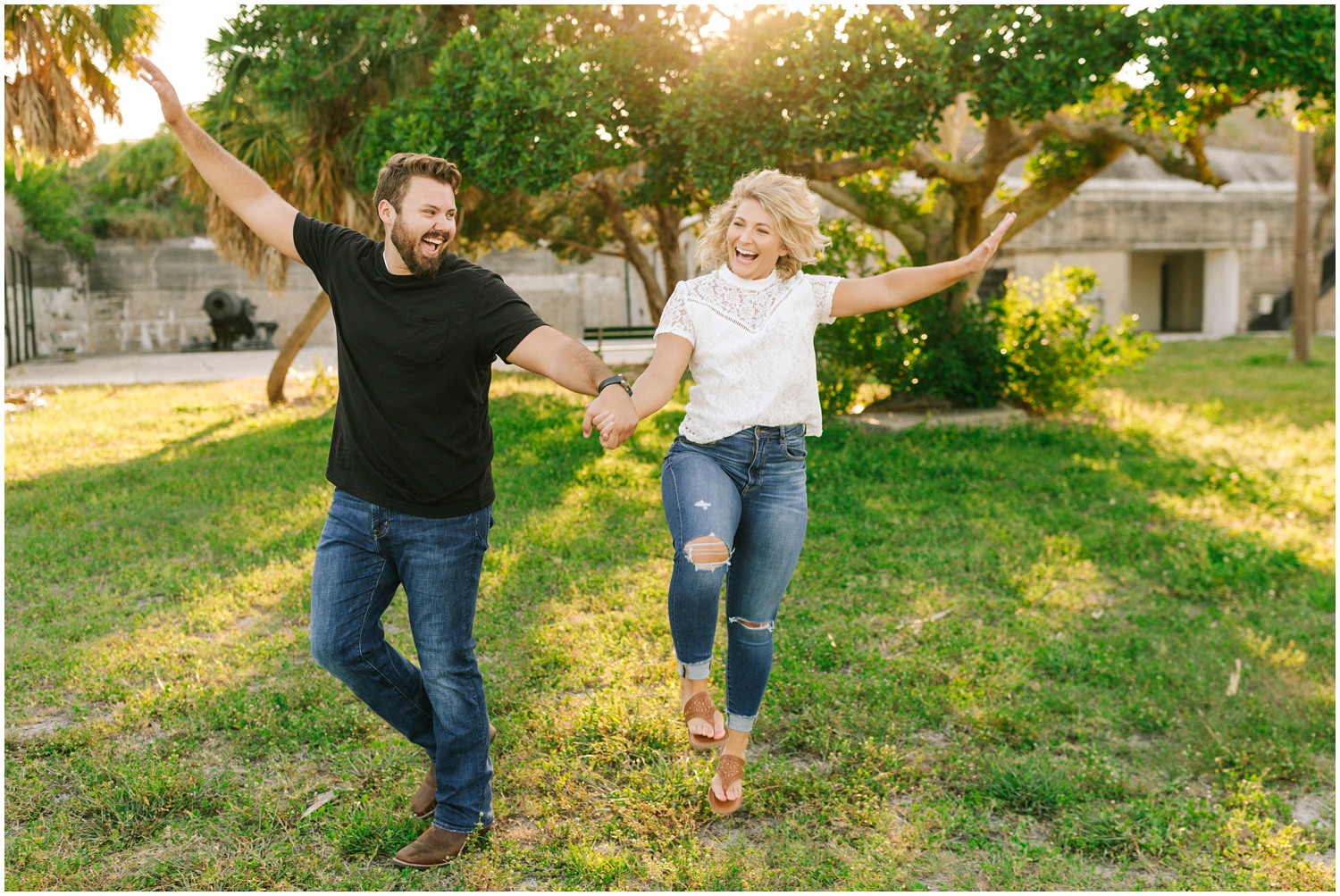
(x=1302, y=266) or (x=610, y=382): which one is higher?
(x=1302, y=266)

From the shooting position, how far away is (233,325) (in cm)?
2886

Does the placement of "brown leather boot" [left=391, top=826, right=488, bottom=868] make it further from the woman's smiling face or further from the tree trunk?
the tree trunk

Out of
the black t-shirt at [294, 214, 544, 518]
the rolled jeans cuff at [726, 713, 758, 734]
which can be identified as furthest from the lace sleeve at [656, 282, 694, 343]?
the rolled jeans cuff at [726, 713, 758, 734]

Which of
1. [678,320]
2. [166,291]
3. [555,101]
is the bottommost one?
[678,320]

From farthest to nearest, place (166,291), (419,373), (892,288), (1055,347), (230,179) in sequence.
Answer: (166,291) < (1055,347) < (230,179) < (892,288) < (419,373)

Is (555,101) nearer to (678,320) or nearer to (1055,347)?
(678,320)

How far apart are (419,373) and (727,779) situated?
1736mm

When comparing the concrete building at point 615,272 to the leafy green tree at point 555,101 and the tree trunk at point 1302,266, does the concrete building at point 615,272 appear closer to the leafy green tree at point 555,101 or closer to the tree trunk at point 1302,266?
the tree trunk at point 1302,266

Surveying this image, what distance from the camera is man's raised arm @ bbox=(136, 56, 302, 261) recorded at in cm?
369

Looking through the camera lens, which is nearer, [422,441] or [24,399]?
[422,441]

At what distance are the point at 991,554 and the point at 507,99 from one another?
216 inches

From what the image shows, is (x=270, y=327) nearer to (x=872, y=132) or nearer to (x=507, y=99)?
(x=507, y=99)

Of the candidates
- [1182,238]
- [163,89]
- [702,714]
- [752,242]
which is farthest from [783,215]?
[1182,238]

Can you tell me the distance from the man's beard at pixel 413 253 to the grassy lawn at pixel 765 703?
193 cm
